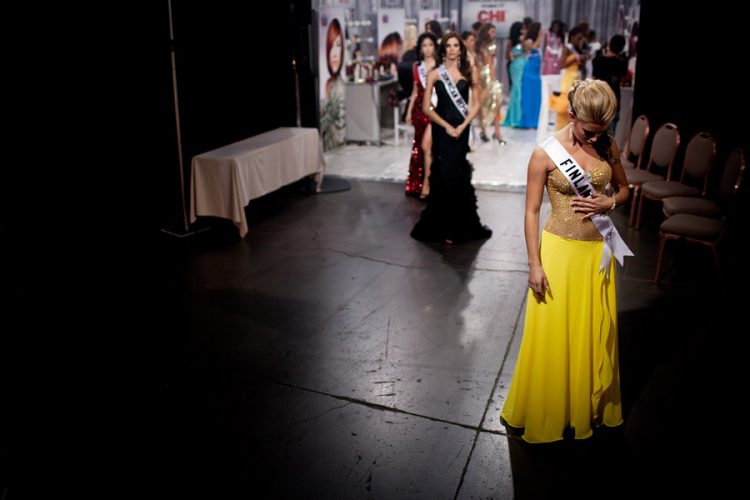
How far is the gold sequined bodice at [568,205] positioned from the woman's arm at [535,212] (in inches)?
1.6

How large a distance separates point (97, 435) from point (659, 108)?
17.6 ft

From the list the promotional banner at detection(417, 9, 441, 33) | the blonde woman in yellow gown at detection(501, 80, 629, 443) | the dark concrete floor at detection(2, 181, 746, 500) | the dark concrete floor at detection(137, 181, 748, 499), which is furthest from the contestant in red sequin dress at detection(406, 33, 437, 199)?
the promotional banner at detection(417, 9, 441, 33)

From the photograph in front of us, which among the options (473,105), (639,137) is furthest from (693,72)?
(473,105)

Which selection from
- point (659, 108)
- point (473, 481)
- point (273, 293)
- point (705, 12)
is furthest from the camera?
point (659, 108)

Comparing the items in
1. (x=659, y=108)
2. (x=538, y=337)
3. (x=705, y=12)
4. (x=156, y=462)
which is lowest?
(x=156, y=462)

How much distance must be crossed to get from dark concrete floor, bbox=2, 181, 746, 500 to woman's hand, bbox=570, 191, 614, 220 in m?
0.93

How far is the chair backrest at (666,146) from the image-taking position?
5.46 meters

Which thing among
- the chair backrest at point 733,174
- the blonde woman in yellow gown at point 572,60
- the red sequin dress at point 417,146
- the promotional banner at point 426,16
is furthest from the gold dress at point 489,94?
the chair backrest at point 733,174

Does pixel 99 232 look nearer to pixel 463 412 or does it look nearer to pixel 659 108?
pixel 463 412

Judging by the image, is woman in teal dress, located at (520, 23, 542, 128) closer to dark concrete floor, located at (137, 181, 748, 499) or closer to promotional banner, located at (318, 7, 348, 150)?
promotional banner, located at (318, 7, 348, 150)

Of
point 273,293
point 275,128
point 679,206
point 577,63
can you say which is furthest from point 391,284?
point 577,63

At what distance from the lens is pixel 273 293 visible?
4480 mm

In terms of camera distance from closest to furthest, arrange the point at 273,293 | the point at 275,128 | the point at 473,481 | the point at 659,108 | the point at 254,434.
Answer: the point at 473,481, the point at 254,434, the point at 273,293, the point at 659,108, the point at 275,128

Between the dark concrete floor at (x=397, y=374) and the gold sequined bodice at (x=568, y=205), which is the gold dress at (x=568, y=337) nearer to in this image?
the gold sequined bodice at (x=568, y=205)
